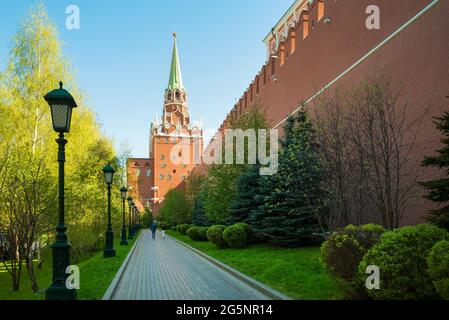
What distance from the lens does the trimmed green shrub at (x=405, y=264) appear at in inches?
204

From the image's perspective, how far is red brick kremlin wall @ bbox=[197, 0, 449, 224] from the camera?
34.0 ft

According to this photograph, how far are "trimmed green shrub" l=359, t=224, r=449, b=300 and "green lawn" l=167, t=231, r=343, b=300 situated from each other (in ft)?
3.95

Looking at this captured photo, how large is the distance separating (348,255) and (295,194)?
22.8ft

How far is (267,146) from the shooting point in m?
19.6

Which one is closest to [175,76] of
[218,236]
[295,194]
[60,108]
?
[218,236]

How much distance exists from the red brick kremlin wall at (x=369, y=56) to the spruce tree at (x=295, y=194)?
2787 millimetres

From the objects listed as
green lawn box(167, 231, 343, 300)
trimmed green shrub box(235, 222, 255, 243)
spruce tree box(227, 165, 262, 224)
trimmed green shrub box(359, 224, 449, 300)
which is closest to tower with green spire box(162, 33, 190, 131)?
spruce tree box(227, 165, 262, 224)

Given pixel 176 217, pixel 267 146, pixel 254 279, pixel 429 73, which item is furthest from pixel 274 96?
pixel 176 217

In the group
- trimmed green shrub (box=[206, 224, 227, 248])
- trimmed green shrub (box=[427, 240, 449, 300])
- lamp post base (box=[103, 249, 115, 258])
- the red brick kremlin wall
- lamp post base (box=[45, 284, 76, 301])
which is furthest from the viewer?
trimmed green shrub (box=[206, 224, 227, 248])

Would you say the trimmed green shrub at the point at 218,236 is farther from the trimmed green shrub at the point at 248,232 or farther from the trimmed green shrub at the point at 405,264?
the trimmed green shrub at the point at 405,264

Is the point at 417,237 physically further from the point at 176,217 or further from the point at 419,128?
the point at 176,217

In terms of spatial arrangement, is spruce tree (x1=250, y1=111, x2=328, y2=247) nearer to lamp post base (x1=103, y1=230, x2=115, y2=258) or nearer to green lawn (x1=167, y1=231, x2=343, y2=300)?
green lawn (x1=167, y1=231, x2=343, y2=300)

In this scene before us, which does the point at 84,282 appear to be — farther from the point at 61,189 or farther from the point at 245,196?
the point at 245,196

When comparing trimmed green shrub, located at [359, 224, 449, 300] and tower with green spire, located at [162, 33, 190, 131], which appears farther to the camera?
tower with green spire, located at [162, 33, 190, 131]
